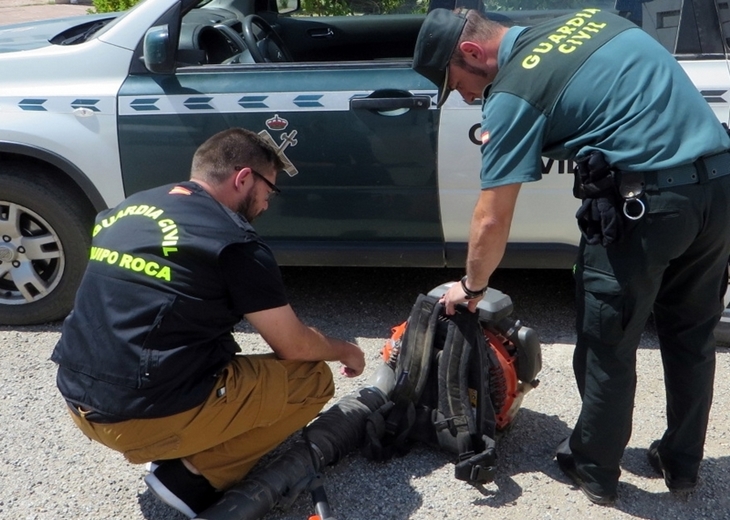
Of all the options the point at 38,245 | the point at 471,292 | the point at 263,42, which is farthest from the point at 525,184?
the point at 38,245

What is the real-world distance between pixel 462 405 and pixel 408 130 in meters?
1.24

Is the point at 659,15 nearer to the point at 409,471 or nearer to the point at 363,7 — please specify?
the point at 363,7

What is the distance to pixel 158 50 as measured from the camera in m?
3.54

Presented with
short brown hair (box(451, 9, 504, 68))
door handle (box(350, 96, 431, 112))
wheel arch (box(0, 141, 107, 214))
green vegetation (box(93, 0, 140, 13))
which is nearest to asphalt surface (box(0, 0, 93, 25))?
green vegetation (box(93, 0, 140, 13))

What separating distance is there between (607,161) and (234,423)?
137cm

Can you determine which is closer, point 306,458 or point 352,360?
point 306,458

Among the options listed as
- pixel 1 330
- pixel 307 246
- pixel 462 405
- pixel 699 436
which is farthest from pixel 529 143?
pixel 1 330

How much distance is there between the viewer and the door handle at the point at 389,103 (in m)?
3.51

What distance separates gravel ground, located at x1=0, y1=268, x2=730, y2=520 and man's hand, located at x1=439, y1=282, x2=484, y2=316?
610mm

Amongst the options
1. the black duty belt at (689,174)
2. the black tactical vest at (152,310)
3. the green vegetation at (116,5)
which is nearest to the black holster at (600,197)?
the black duty belt at (689,174)

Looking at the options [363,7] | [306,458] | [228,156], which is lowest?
[306,458]

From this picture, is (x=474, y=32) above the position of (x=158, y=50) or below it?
above

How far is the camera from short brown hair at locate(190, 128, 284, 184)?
106 inches

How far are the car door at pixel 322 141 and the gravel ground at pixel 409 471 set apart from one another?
1.68ft
